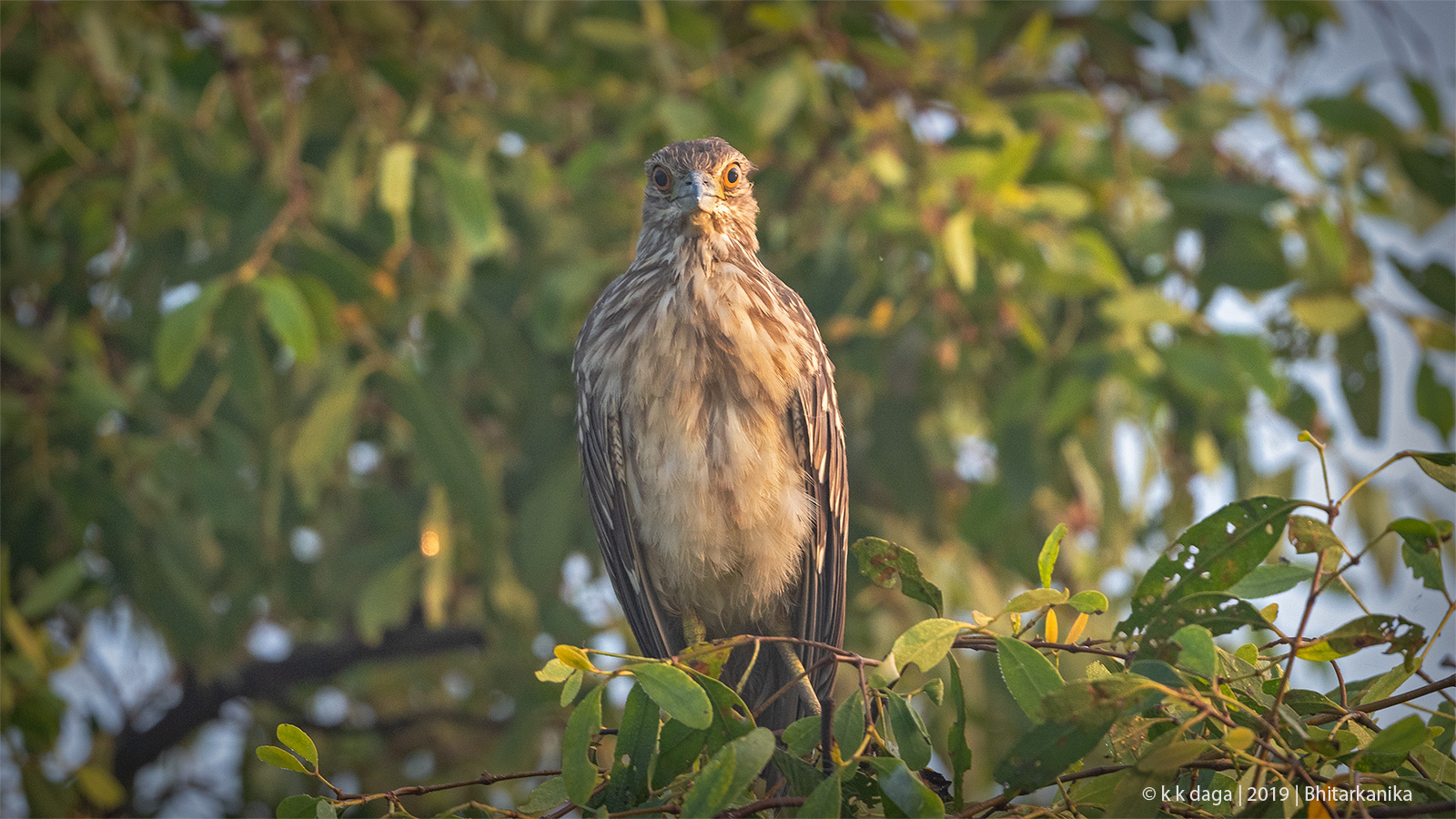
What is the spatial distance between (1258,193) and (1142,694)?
291 centimetres

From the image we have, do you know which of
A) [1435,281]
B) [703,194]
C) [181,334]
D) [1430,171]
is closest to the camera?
[703,194]

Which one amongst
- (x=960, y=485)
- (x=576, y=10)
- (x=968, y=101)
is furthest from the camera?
(x=960, y=485)

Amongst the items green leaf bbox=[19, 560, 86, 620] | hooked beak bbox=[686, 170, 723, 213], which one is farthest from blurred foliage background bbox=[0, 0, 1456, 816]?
hooked beak bbox=[686, 170, 723, 213]

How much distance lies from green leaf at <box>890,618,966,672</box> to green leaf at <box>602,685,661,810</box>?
1.30ft

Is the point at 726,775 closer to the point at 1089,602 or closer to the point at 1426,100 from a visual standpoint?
the point at 1089,602

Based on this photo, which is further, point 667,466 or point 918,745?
point 667,466

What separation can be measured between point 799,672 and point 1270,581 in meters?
1.06

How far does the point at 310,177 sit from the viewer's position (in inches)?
166

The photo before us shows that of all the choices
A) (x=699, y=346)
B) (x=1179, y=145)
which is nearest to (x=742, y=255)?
(x=699, y=346)

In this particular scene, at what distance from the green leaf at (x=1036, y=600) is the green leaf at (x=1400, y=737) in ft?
1.38

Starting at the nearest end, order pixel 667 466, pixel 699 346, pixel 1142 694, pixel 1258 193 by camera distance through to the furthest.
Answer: pixel 1142 694
pixel 699 346
pixel 667 466
pixel 1258 193

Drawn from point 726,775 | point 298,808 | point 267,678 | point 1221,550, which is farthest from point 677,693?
point 267,678

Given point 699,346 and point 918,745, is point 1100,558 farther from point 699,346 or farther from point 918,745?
Result: point 918,745

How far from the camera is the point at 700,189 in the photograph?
223 cm
